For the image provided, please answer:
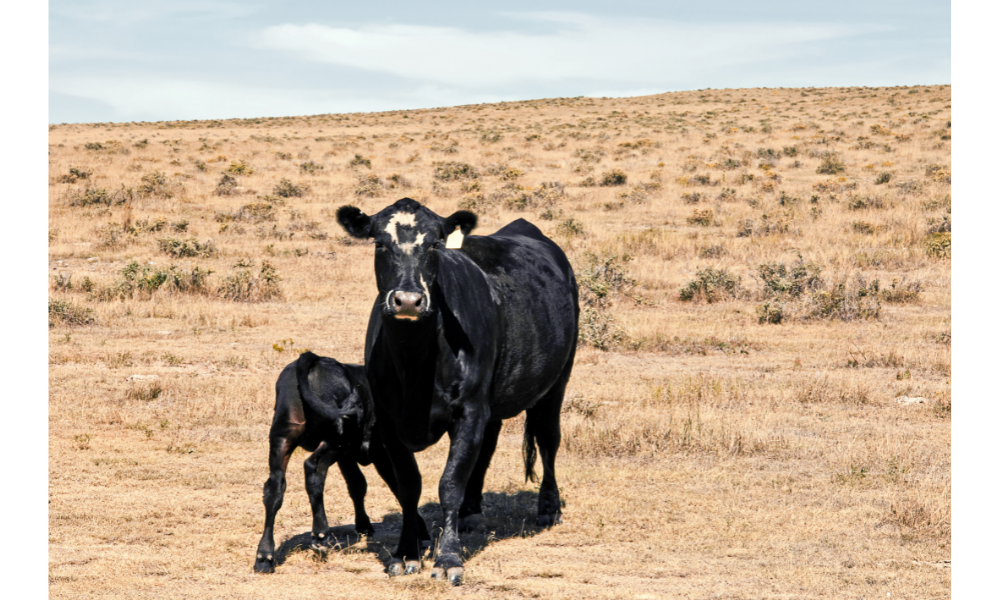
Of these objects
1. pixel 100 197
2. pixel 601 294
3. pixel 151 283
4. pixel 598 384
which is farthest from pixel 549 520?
pixel 100 197

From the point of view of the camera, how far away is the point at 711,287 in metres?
18.1

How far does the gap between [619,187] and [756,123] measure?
91.3 feet

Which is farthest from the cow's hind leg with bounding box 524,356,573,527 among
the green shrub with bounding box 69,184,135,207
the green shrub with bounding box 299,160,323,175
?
the green shrub with bounding box 299,160,323,175

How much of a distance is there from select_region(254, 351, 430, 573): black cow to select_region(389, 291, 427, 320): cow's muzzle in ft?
4.62

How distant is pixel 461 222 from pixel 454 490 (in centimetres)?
170

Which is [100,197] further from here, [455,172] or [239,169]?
[455,172]

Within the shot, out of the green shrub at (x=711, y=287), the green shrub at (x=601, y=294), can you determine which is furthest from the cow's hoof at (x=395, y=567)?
the green shrub at (x=711, y=287)

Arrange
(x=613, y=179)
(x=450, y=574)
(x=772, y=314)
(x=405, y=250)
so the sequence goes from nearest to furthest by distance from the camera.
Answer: (x=405, y=250)
(x=450, y=574)
(x=772, y=314)
(x=613, y=179)

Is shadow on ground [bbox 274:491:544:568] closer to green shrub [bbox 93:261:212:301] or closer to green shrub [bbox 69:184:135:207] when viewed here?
green shrub [bbox 93:261:212:301]

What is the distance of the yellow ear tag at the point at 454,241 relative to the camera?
593cm

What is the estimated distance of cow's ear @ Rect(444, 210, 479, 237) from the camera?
577 centimetres

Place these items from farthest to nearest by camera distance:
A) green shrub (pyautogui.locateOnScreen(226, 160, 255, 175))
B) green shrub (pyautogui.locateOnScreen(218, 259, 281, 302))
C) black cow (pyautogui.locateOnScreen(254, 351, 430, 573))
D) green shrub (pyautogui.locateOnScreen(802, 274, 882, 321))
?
green shrub (pyautogui.locateOnScreen(226, 160, 255, 175)), green shrub (pyautogui.locateOnScreen(218, 259, 281, 302)), green shrub (pyautogui.locateOnScreen(802, 274, 882, 321)), black cow (pyautogui.locateOnScreen(254, 351, 430, 573))

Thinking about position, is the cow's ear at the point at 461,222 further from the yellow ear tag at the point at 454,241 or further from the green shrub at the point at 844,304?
the green shrub at the point at 844,304

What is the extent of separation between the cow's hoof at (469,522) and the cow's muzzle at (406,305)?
8.50 feet
